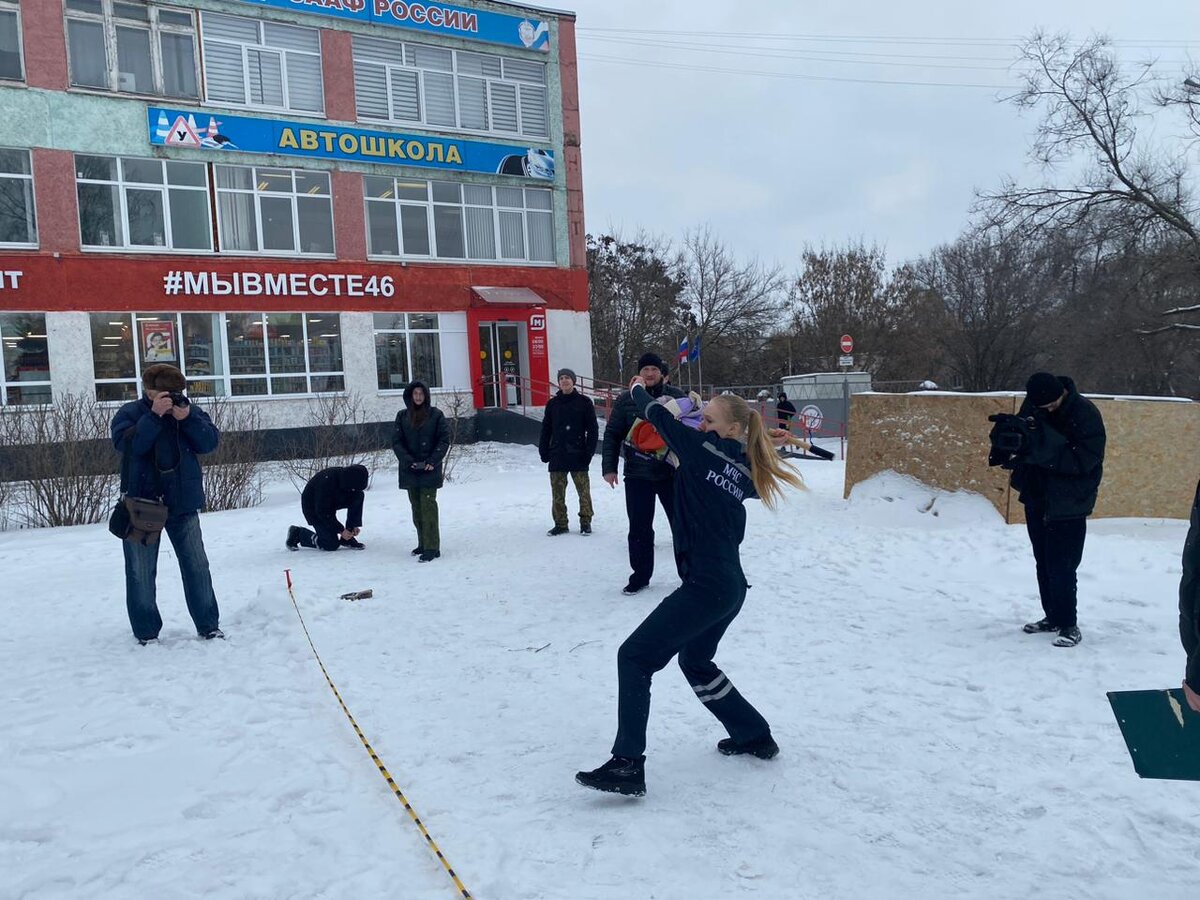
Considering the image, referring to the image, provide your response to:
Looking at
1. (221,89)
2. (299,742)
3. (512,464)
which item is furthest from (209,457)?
(221,89)

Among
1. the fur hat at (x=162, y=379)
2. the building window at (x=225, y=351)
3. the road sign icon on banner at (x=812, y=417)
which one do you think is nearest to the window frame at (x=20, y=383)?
the building window at (x=225, y=351)

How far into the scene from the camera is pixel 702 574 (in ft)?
13.3

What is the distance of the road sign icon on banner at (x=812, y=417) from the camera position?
2436 centimetres

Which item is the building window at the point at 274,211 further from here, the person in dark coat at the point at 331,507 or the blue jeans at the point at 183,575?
the blue jeans at the point at 183,575

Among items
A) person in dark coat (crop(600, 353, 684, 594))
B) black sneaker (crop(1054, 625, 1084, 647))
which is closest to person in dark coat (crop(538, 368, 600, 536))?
person in dark coat (crop(600, 353, 684, 594))

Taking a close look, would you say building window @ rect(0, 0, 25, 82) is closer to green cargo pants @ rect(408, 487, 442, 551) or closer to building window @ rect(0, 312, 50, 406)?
building window @ rect(0, 312, 50, 406)

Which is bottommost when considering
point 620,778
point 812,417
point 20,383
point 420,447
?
point 620,778

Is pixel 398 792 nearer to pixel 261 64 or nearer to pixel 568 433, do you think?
pixel 568 433

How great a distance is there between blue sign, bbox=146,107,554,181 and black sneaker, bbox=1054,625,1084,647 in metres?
23.9

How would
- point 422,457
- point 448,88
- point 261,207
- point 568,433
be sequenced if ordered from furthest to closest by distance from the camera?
point 448,88, point 261,207, point 568,433, point 422,457

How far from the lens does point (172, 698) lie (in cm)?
547

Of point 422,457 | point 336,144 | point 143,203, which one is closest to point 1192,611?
point 422,457

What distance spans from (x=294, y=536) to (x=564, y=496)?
289 centimetres

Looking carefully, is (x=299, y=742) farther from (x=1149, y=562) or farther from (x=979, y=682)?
(x=1149, y=562)
